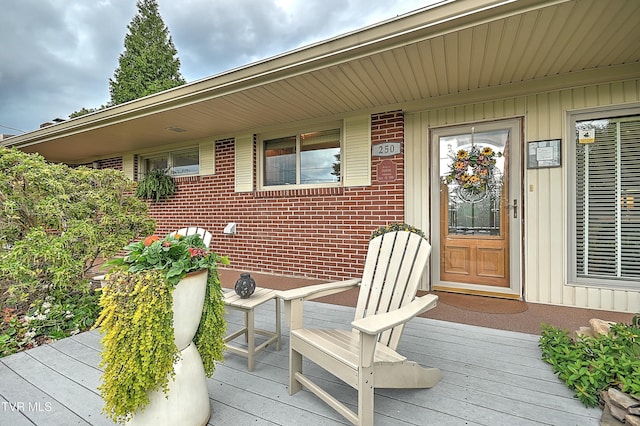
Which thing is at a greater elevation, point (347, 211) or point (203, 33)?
point (203, 33)

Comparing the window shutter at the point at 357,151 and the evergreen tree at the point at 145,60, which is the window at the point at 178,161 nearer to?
the window shutter at the point at 357,151

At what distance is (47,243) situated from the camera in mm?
2418

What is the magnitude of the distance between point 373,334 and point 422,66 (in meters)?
2.37

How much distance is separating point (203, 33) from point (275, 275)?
12.3 m

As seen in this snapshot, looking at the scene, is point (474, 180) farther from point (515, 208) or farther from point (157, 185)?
point (157, 185)

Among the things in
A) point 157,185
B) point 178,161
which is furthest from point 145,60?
point 157,185

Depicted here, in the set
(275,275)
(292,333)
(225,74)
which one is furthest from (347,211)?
(292,333)

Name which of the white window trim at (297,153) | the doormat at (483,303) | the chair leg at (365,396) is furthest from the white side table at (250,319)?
the white window trim at (297,153)

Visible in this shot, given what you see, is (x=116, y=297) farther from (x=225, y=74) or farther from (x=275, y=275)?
(x=275, y=275)

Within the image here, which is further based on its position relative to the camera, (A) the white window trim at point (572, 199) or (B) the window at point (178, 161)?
(B) the window at point (178, 161)

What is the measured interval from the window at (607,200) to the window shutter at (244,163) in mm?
4052

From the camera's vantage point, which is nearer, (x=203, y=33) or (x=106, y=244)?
(x=106, y=244)

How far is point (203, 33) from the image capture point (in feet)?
39.1

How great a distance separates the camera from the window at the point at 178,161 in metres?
5.21
